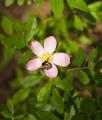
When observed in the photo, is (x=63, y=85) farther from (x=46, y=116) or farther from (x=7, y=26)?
(x=7, y=26)

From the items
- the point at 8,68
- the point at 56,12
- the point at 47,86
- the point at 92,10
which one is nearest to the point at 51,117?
the point at 47,86

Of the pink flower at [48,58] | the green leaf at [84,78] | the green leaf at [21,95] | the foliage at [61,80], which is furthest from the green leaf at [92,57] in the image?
the green leaf at [21,95]

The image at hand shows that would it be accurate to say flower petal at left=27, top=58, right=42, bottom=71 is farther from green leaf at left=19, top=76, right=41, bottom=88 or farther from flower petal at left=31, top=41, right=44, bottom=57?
green leaf at left=19, top=76, right=41, bottom=88

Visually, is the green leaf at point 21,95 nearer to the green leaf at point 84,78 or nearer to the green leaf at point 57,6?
the green leaf at point 84,78

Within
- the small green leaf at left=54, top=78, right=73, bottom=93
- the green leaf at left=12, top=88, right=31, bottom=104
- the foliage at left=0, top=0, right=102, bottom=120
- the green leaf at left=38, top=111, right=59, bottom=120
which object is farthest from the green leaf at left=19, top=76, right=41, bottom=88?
the small green leaf at left=54, top=78, right=73, bottom=93

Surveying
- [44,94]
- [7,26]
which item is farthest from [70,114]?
[7,26]
